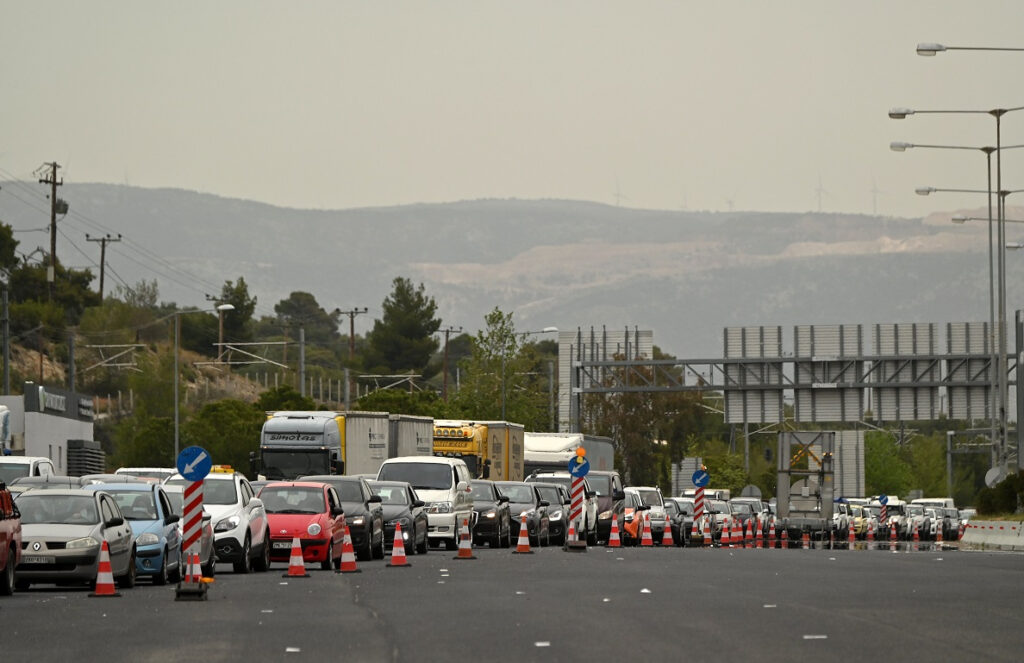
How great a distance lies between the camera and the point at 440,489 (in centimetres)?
4344

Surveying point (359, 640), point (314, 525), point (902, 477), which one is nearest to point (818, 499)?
point (314, 525)

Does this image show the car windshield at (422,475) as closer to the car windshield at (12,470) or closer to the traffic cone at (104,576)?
the car windshield at (12,470)

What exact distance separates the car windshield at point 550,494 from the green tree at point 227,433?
4286cm

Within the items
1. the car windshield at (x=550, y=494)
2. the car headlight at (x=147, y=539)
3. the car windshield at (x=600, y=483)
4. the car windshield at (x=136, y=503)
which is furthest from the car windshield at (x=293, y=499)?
the car windshield at (x=600, y=483)

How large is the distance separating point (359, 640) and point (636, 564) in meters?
16.6

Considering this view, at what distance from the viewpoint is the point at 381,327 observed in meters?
147

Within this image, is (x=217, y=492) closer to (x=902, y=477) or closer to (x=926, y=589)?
(x=926, y=589)

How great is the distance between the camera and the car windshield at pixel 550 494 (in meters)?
49.7

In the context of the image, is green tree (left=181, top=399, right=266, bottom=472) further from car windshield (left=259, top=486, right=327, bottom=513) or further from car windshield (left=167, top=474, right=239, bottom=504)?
car windshield (left=167, top=474, right=239, bottom=504)

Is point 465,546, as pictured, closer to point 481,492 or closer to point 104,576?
point 481,492

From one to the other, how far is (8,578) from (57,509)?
203cm

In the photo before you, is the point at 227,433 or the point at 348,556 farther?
the point at 227,433

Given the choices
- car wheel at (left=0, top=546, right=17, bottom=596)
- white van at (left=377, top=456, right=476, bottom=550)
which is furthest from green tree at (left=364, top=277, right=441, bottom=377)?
car wheel at (left=0, top=546, right=17, bottom=596)

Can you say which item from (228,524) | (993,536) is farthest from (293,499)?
(993,536)
